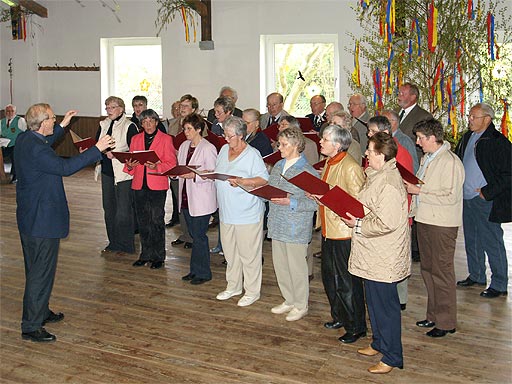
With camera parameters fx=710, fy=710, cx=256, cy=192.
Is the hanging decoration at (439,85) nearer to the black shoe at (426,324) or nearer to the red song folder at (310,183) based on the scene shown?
the black shoe at (426,324)

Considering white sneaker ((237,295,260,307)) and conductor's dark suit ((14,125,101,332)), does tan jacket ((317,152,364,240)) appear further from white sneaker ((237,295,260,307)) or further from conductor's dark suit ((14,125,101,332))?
conductor's dark suit ((14,125,101,332))

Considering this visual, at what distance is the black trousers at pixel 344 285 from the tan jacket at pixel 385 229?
59 centimetres

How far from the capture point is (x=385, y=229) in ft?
13.3

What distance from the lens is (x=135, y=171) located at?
6.62 meters

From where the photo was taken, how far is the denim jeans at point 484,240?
18.9ft

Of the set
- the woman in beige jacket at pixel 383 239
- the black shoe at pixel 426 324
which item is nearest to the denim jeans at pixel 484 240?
the black shoe at pixel 426 324

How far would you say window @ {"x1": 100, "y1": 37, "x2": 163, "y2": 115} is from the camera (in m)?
13.9

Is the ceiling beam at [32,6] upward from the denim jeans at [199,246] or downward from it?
upward

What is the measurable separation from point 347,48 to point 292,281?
7.48m

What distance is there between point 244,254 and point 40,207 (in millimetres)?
1666

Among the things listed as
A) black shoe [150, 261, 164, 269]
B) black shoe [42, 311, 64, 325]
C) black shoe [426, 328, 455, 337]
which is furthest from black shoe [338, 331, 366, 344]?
black shoe [150, 261, 164, 269]

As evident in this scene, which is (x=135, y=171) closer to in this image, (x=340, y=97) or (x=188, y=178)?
(x=188, y=178)

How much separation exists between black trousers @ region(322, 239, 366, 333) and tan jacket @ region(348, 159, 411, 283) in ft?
1.95

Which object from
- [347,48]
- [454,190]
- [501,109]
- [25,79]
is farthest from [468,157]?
[25,79]
